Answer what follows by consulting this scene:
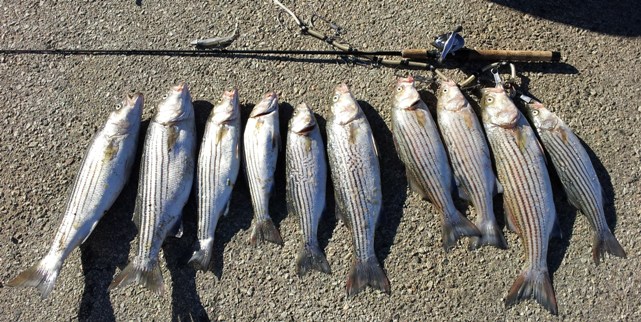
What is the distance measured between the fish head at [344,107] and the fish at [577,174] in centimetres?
143

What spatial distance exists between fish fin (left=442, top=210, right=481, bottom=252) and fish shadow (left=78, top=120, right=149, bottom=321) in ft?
8.51

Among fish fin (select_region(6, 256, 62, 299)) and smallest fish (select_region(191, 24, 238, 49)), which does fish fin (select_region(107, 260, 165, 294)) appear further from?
smallest fish (select_region(191, 24, 238, 49))

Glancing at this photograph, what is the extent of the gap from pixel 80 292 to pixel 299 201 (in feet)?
6.70

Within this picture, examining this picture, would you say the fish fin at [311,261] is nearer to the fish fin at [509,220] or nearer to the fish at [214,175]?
→ the fish at [214,175]

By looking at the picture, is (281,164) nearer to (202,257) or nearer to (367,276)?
(202,257)

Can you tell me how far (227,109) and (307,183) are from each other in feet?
3.06

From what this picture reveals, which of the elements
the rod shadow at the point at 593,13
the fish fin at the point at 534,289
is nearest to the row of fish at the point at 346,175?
the fish fin at the point at 534,289

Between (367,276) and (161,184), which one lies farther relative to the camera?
(161,184)

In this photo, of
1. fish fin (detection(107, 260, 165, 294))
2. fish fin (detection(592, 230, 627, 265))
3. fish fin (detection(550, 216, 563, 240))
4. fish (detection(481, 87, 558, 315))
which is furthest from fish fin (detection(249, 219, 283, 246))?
fish fin (detection(592, 230, 627, 265))

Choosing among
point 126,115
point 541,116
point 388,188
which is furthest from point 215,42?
point 541,116

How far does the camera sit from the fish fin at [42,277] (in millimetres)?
3146

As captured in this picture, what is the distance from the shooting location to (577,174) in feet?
10.3

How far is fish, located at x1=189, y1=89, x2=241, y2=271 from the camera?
331cm

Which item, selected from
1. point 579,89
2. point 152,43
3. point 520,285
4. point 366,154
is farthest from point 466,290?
point 152,43
